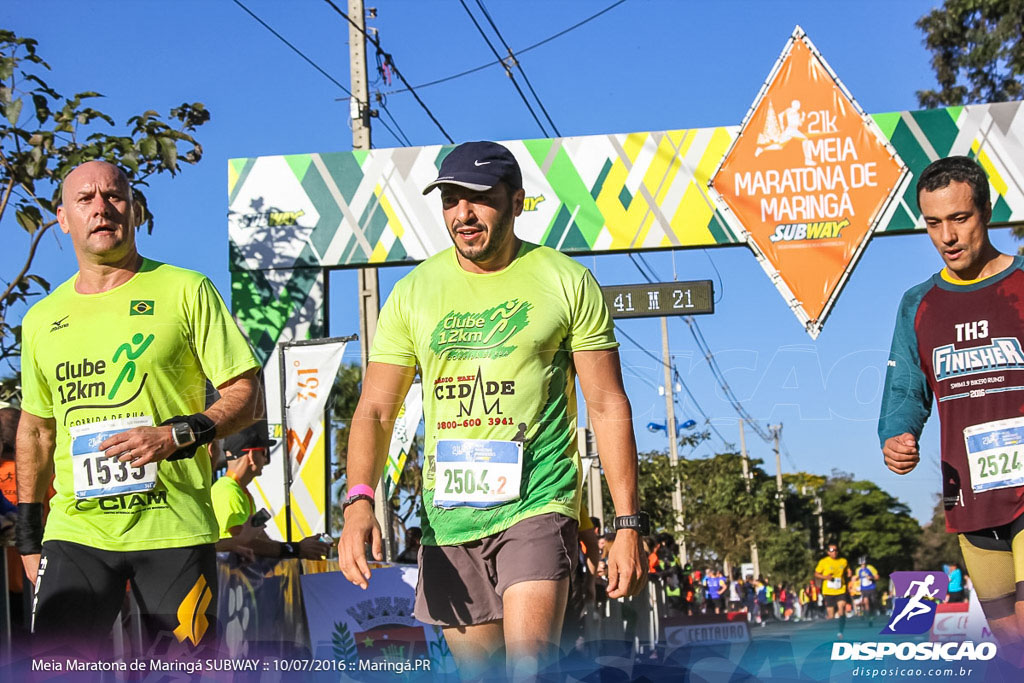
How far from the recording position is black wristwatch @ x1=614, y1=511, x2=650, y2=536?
3447mm

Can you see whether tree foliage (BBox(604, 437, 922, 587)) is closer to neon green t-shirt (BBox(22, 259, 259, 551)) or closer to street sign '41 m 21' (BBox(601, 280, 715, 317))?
street sign '41 m 21' (BBox(601, 280, 715, 317))

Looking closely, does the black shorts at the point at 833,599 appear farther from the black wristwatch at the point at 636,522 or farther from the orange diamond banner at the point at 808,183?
the black wristwatch at the point at 636,522

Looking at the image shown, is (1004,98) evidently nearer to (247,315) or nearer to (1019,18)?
(1019,18)

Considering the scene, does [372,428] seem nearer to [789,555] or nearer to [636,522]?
[636,522]

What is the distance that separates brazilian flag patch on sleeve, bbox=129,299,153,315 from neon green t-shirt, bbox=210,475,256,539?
2.40m

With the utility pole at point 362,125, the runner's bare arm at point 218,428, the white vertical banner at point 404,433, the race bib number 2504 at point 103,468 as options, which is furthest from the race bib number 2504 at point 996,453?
the utility pole at point 362,125

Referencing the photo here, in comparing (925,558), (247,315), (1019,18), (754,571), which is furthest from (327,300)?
(925,558)

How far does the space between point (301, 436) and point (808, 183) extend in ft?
14.9

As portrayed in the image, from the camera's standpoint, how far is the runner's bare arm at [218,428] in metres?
3.62

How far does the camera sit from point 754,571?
145 ft

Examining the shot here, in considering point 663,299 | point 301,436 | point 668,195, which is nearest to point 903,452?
point 663,299

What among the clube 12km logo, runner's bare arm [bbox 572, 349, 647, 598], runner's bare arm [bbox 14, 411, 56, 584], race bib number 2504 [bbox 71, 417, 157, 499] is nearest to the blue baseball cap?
runner's bare arm [bbox 572, 349, 647, 598]

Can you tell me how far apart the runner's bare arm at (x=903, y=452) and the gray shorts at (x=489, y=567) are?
1.27m

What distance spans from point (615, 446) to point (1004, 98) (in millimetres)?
18058
